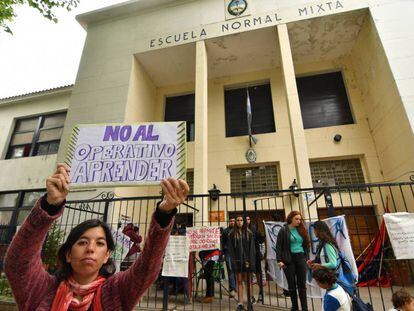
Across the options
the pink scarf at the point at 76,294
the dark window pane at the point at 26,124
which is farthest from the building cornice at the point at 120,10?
the pink scarf at the point at 76,294

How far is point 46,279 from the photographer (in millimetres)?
1253

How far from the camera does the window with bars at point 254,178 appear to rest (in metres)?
10.1

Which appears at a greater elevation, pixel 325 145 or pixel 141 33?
pixel 141 33

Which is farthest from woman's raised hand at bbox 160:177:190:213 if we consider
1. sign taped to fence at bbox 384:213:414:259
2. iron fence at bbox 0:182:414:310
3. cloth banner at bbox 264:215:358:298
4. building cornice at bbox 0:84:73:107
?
building cornice at bbox 0:84:73:107

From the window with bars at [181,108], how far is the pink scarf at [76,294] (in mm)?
11115

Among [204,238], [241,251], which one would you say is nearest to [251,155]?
[241,251]

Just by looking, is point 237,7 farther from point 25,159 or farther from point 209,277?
point 25,159

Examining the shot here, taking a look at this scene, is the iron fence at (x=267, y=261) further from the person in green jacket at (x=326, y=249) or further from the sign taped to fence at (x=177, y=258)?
the person in green jacket at (x=326, y=249)

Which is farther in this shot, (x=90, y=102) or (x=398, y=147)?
(x=90, y=102)

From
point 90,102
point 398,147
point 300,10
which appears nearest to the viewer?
point 398,147

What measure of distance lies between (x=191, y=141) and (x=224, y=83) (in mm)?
3449

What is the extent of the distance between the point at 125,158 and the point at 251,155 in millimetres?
7547

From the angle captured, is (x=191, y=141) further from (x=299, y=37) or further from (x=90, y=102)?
(x=299, y=37)

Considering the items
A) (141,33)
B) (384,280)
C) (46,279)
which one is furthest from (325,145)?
(46,279)
